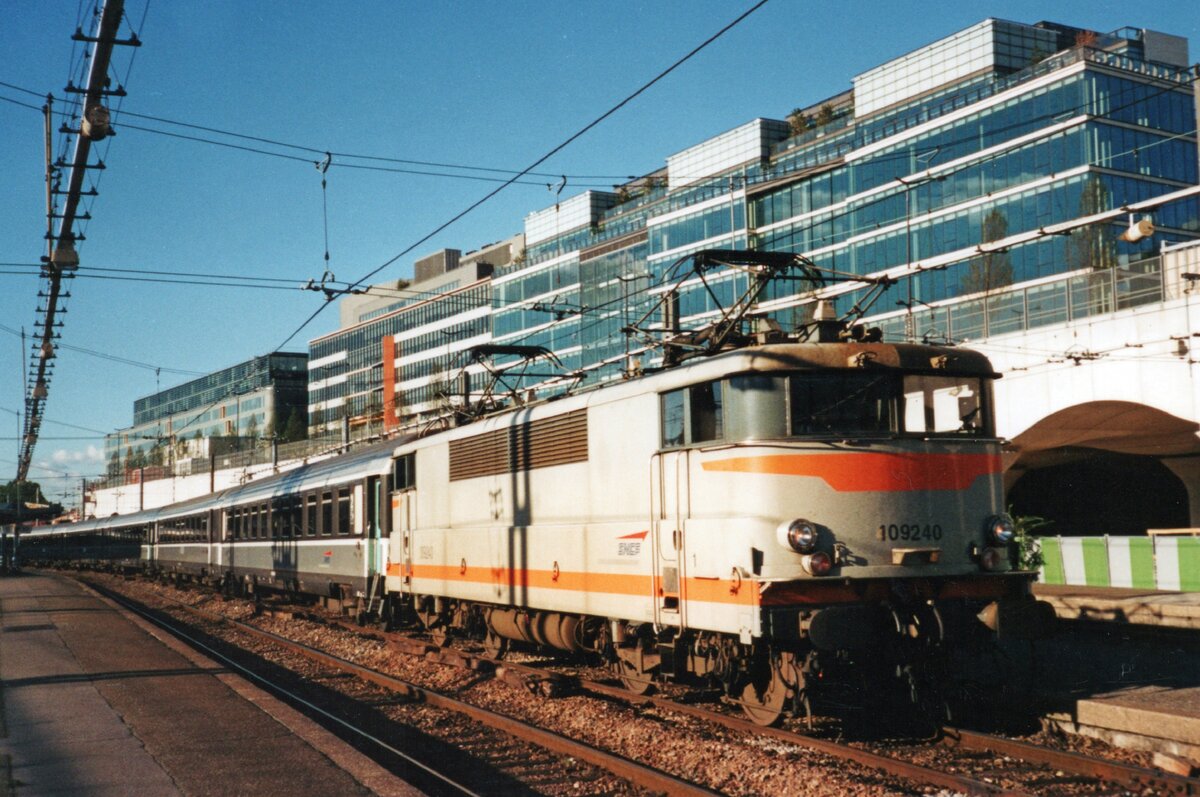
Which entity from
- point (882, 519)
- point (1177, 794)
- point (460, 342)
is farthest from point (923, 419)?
point (460, 342)

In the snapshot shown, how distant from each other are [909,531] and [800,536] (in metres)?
1.19

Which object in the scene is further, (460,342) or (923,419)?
(460,342)

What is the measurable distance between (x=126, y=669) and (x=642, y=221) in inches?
2464

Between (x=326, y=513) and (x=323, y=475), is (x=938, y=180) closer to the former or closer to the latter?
(x=323, y=475)

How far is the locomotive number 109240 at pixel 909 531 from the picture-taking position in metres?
10.9

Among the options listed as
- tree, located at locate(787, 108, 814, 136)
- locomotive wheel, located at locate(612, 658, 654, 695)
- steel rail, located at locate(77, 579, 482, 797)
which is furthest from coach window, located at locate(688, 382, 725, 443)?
tree, located at locate(787, 108, 814, 136)

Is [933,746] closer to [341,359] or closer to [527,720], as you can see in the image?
[527,720]

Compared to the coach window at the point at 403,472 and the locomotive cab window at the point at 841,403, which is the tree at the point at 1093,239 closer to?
the coach window at the point at 403,472

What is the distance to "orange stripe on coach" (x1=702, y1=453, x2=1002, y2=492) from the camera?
10.8m

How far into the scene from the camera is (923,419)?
11.4 m

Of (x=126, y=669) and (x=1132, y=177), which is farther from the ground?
(x=1132, y=177)

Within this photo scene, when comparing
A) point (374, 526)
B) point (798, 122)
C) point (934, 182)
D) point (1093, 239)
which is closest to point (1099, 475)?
point (1093, 239)

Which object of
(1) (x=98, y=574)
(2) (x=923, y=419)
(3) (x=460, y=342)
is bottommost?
(1) (x=98, y=574)

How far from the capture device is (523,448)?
15828mm
